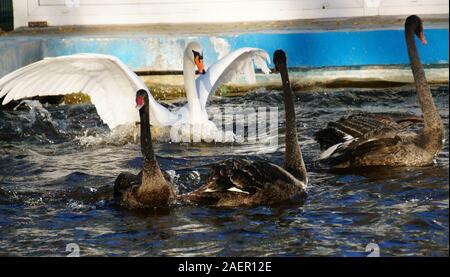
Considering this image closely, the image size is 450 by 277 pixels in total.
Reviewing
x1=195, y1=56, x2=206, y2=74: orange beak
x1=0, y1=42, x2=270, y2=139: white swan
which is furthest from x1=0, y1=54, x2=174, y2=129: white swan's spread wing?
x1=195, y1=56, x2=206, y2=74: orange beak

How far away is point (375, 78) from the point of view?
1182 cm

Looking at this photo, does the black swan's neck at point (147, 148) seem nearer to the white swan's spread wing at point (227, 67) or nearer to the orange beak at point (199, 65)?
the orange beak at point (199, 65)

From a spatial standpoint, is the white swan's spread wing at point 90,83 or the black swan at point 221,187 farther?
the white swan's spread wing at point 90,83

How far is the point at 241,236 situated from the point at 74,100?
225 inches

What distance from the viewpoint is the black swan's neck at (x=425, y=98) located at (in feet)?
27.1

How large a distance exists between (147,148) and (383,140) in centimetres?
200

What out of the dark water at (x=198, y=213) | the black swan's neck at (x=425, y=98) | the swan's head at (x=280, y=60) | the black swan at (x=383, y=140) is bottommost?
the dark water at (x=198, y=213)

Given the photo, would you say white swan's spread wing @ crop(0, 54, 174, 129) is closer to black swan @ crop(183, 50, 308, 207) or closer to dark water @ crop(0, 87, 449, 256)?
dark water @ crop(0, 87, 449, 256)

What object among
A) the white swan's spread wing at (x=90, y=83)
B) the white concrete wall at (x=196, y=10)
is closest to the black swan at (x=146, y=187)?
the white swan's spread wing at (x=90, y=83)

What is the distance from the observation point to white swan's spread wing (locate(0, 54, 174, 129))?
909 cm

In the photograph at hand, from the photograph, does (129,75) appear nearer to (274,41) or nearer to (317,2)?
(274,41)

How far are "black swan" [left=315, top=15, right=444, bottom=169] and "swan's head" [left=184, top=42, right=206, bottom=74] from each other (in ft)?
5.60

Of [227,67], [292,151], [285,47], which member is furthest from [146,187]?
[285,47]
